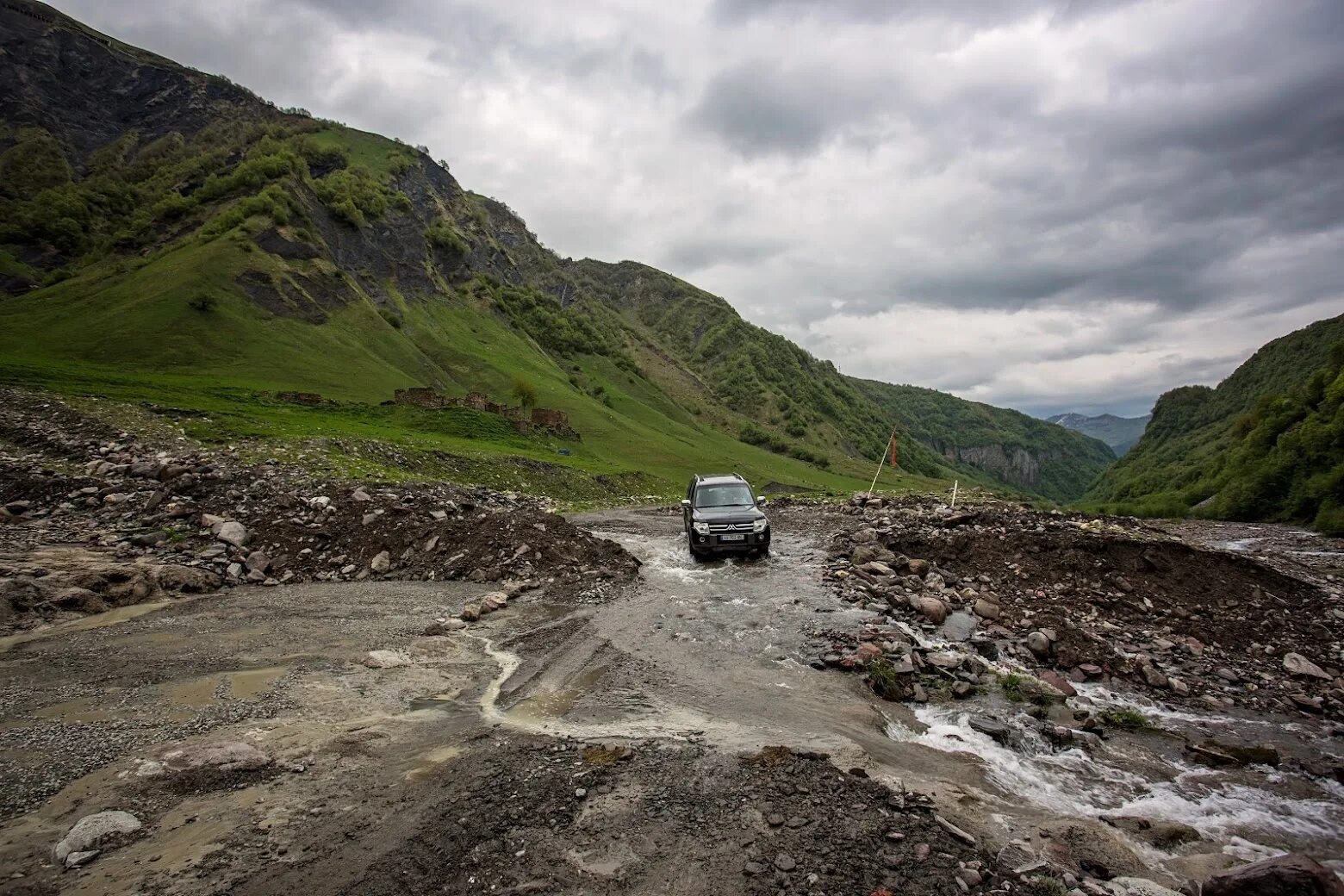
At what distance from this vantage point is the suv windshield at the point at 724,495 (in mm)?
18531

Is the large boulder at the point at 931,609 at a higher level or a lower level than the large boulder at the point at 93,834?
higher

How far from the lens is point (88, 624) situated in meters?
9.94

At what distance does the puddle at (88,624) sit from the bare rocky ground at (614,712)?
8 cm

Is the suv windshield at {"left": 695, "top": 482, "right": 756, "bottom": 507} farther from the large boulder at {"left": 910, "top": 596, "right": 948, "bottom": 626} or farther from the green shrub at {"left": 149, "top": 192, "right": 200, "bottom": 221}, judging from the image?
the green shrub at {"left": 149, "top": 192, "right": 200, "bottom": 221}

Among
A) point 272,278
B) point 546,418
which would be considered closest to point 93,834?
point 546,418

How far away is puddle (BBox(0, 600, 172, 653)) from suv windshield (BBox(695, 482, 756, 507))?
523 inches

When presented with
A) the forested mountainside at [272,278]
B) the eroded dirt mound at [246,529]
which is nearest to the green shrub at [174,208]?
the forested mountainside at [272,278]

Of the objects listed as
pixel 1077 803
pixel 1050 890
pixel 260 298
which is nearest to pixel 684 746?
pixel 1050 890

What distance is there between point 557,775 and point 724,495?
13.5 meters

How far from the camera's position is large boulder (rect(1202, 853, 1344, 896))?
13.5ft

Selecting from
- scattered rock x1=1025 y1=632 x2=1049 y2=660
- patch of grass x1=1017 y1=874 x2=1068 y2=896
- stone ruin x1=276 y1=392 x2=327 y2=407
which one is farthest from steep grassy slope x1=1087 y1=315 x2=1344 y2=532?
stone ruin x1=276 y1=392 x2=327 y2=407

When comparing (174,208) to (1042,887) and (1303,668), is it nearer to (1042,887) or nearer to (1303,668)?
(1042,887)

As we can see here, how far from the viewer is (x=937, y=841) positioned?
471 centimetres

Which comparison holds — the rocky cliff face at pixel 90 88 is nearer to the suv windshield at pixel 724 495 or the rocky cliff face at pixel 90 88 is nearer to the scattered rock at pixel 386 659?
the suv windshield at pixel 724 495
